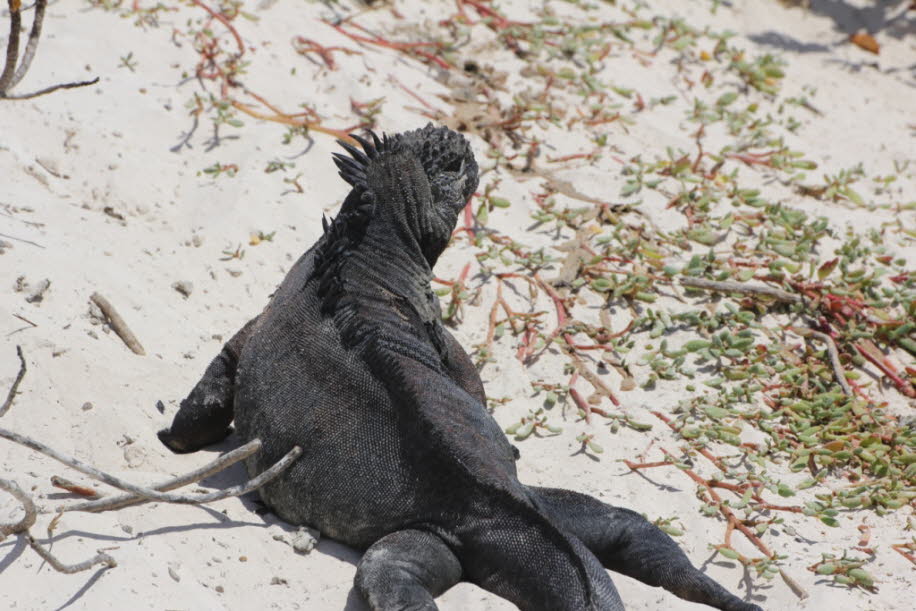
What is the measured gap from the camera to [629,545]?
368cm

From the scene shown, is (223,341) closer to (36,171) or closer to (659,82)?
(36,171)

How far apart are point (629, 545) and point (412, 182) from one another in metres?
1.61

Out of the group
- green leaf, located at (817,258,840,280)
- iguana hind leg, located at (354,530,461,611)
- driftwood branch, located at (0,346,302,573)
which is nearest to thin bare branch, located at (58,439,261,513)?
driftwood branch, located at (0,346,302,573)

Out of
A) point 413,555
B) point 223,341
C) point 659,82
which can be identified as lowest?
point 223,341

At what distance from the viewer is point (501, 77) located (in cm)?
732

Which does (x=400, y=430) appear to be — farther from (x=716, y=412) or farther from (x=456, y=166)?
(x=716, y=412)

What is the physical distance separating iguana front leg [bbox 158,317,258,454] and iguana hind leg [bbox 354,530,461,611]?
1063 mm

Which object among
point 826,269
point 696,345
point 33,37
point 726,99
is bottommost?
point 696,345

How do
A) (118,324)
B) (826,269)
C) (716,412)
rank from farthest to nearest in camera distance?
(826,269) → (716,412) → (118,324)

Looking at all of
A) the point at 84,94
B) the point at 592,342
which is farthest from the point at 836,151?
the point at 84,94

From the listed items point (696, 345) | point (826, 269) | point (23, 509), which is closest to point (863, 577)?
point (696, 345)

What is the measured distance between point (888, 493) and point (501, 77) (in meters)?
4.07

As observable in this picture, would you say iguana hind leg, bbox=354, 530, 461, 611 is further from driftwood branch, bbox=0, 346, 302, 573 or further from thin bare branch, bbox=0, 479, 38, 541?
thin bare branch, bbox=0, 479, 38, 541

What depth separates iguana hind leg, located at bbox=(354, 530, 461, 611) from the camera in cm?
317
